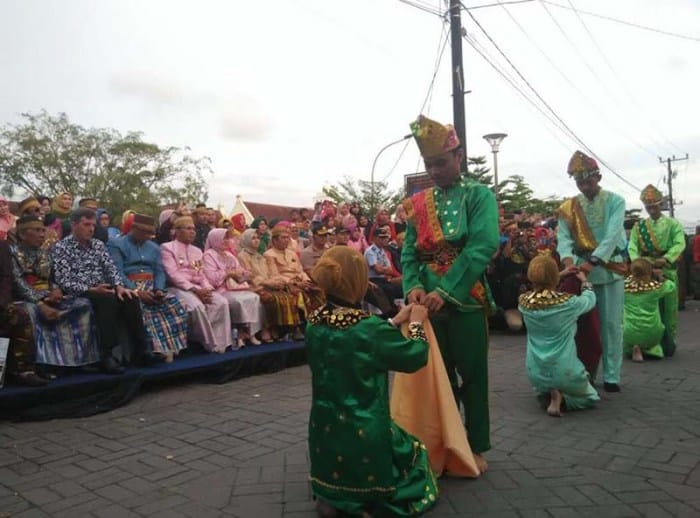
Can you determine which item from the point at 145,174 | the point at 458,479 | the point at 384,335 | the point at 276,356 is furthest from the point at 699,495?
the point at 145,174

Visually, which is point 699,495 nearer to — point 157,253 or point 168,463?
point 168,463

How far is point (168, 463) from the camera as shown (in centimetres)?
385

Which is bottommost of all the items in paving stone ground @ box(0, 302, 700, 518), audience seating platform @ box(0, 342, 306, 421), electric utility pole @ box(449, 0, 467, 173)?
paving stone ground @ box(0, 302, 700, 518)

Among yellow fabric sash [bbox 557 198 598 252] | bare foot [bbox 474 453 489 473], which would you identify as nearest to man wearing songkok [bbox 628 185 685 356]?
yellow fabric sash [bbox 557 198 598 252]

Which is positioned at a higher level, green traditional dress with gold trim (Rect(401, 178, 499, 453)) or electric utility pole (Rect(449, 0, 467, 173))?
electric utility pole (Rect(449, 0, 467, 173))

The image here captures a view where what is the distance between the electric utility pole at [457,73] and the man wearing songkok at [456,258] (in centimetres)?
765

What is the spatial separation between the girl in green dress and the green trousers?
4.29 m

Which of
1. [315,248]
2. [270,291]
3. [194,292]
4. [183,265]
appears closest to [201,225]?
[183,265]

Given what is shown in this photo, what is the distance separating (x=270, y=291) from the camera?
24.8 ft

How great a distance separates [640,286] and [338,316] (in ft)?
18.7

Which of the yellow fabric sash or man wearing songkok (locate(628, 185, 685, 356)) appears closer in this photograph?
the yellow fabric sash

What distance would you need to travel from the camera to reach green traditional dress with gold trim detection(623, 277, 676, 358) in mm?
6989

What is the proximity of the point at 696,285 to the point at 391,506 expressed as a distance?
45.1 ft

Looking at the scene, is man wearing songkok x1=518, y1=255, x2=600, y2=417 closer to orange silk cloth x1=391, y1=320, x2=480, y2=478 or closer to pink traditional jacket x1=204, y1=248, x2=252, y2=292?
orange silk cloth x1=391, y1=320, x2=480, y2=478
